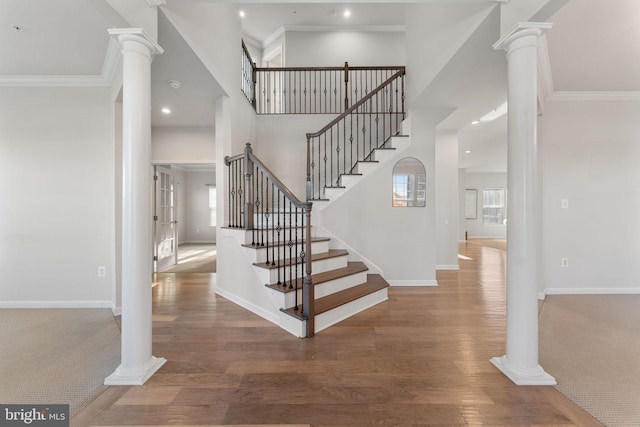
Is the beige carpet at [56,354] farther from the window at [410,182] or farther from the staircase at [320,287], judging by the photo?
the window at [410,182]

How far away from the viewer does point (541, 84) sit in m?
3.20

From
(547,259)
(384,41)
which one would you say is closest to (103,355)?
(547,259)

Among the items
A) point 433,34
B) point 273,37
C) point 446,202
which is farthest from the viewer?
point 273,37

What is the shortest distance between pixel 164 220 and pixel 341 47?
221 inches

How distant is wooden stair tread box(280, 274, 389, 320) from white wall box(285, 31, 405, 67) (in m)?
5.30

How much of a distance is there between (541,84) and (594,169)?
155 centimetres

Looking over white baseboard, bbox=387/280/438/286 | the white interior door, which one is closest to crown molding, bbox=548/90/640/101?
white baseboard, bbox=387/280/438/286

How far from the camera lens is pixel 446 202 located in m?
5.38

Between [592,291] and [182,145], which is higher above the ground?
[182,145]

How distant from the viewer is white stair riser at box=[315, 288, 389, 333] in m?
2.49

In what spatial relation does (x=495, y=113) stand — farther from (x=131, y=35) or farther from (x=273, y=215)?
(x=131, y=35)

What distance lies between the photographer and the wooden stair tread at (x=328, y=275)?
257cm

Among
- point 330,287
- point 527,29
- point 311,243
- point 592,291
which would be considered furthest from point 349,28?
point 592,291

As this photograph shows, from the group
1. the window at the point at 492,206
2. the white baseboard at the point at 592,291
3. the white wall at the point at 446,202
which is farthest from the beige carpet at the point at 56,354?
the window at the point at 492,206
